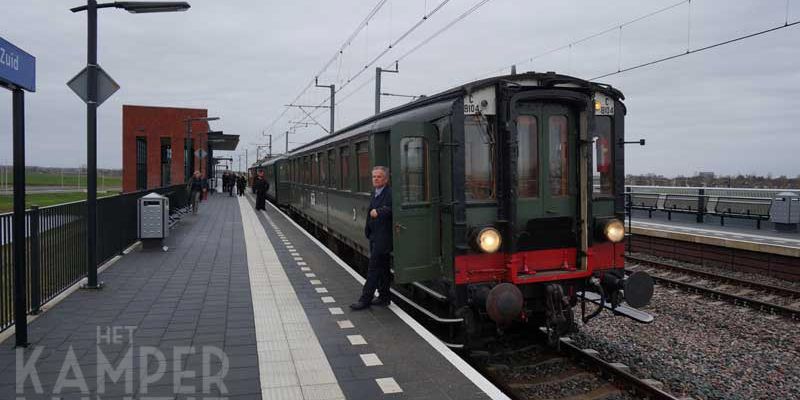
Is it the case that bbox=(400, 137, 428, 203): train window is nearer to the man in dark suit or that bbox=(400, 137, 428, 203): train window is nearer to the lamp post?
the man in dark suit

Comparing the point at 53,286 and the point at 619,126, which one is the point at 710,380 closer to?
the point at 619,126

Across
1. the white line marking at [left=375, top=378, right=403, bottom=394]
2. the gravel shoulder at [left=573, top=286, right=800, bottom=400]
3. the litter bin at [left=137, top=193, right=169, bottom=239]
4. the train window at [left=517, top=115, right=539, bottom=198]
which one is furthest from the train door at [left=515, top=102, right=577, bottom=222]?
the litter bin at [left=137, top=193, right=169, bottom=239]

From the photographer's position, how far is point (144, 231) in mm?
13023

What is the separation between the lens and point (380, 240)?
7422 millimetres

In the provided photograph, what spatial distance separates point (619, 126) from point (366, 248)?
14.1ft

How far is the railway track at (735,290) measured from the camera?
9.81 m

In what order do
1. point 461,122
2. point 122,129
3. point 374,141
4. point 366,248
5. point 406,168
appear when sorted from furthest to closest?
point 122,129, point 366,248, point 374,141, point 406,168, point 461,122

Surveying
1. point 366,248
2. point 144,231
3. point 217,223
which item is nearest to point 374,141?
point 366,248

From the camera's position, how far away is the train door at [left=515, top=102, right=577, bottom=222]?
6742 mm

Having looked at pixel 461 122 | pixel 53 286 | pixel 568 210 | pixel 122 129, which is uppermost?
pixel 122 129

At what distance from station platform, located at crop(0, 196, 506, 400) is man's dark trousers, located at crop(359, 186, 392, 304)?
332 mm

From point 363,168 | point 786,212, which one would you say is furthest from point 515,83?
point 786,212

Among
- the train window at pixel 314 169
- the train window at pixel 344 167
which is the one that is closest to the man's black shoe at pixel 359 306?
the train window at pixel 344 167

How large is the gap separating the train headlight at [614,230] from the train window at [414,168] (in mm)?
2203
